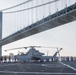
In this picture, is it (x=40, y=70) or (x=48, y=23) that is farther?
(x=48, y=23)

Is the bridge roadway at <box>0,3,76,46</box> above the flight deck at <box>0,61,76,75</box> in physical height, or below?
above

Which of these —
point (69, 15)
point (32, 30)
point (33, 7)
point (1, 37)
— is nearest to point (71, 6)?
point (69, 15)

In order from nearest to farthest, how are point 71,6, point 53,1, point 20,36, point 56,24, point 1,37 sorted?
1. point 71,6
2. point 56,24
3. point 53,1
4. point 20,36
5. point 1,37

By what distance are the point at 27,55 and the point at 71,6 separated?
1378 cm

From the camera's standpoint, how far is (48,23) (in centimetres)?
5056

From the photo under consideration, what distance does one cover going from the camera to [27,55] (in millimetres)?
50062

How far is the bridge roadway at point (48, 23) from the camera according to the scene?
4506 cm

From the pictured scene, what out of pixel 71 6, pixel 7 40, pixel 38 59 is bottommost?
pixel 38 59

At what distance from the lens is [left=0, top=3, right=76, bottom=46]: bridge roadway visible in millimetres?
45056

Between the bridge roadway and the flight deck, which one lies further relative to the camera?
the bridge roadway

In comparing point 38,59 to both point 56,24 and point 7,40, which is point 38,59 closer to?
point 56,24

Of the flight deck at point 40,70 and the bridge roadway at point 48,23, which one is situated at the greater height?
the bridge roadway at point 48,23

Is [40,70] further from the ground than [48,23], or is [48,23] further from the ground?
[48,23]

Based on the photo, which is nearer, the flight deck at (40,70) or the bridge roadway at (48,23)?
the flight deck at (40,70)
